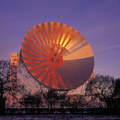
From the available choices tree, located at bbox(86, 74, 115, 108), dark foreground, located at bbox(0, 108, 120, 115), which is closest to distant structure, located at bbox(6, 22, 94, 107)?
dark foreground, located at bbox(0, 108, 120, 115)

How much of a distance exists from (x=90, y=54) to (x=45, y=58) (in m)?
8.16

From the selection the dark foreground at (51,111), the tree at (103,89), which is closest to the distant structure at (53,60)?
the dark foreground at (51,111)

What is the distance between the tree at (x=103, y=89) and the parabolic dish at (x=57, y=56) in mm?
7860

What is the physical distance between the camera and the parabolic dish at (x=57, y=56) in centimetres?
2567

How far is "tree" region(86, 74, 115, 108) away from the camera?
1426 inches

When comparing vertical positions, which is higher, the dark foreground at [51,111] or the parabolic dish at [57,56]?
the parabolic dish at [57,56]

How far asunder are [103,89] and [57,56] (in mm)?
21493

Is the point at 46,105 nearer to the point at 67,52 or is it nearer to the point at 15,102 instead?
the point at 15,102

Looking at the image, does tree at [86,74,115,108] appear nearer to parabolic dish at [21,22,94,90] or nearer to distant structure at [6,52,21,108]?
parabolic dish at [21,22,94,90]

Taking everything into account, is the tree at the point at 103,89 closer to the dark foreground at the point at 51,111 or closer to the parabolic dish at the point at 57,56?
the parabolic dish at the point at 57,56

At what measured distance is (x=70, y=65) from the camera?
28781 mm

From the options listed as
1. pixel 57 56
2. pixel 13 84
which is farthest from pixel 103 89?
pixel 13 84

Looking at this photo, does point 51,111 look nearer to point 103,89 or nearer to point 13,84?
point 13,84

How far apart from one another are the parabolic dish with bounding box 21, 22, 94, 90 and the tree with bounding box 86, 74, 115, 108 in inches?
309
